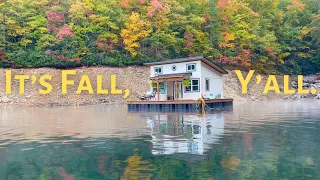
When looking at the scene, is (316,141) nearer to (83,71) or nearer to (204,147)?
(204,147)

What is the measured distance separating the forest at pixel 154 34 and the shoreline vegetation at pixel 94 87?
1.14 metres

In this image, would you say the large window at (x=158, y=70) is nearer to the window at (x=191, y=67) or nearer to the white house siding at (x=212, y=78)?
the window at (x=191, y=67)

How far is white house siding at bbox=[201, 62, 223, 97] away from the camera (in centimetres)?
2553

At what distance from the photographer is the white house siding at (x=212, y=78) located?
2553 centimetres

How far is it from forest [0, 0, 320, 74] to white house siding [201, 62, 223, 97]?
13.8 m

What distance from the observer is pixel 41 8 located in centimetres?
3919

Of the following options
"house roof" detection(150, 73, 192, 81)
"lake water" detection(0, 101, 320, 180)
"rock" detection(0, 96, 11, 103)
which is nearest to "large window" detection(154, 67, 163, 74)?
"house roof" detection(150, 73, 192, 81)

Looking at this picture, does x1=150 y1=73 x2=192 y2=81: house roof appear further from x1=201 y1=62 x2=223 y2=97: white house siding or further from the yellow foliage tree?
the yellow foliage tree

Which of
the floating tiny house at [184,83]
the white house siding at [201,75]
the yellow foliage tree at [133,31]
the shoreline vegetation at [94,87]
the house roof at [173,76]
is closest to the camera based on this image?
the floating tiny house at [184,83]

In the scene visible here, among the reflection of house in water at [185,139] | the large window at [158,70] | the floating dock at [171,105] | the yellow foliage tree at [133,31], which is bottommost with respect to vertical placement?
the reflection of house in water at [185,139]

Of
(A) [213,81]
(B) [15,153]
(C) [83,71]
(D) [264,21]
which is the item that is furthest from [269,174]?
(D) [264,21]

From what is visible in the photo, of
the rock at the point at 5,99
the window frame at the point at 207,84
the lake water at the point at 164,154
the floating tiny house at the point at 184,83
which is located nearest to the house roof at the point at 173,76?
the floating tiny house at the point at 184,83

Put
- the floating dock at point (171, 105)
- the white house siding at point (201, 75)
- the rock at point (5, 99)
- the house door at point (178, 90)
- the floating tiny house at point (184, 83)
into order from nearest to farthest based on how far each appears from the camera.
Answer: the floating dock at point (171, 105) < the floating tiny house at point (184, 83) < the white house siding at point (201, 75) < the house door at point (178, 90) < the rock at point (5, 99)

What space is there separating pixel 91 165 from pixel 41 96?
27611 mm
